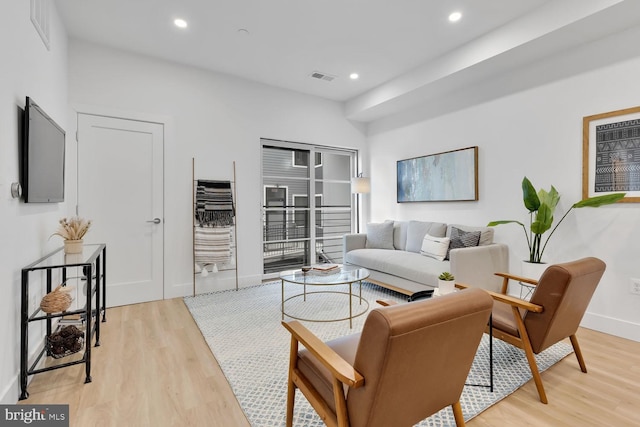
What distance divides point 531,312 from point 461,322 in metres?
1.06

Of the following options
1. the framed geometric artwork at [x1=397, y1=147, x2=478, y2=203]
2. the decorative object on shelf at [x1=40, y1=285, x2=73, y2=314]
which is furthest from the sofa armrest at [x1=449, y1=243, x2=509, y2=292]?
the decorative object on shelf at [x1=40, y1=285, x2=73, y2=314]

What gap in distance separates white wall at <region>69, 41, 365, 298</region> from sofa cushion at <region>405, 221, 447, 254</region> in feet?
6.95

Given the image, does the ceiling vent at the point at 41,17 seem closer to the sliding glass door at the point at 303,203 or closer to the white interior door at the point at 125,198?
the white interior door at the point at 125,198

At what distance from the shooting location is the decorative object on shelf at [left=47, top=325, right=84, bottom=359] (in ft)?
6.89

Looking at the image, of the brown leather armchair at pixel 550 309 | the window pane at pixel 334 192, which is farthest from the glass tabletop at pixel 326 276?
the window pane at pixel 334 192

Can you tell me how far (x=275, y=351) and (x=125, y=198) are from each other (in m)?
2.53

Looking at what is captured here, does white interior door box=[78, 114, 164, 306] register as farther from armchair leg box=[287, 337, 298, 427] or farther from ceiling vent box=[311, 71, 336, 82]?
armchair leg box=[287, 337, 298, 427]

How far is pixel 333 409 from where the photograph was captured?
1.20 meters

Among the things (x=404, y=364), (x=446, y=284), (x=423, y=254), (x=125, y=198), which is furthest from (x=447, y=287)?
(x=125, y=198)

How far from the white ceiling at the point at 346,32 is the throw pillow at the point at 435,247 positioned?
1937 mm

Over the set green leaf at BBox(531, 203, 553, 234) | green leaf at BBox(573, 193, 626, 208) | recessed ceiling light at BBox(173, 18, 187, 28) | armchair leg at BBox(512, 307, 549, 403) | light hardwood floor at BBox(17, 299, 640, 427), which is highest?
recessed ceiling light at BBox(173, 18, 187, 28)

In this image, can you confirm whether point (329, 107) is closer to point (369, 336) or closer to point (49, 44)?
point (49, 44)

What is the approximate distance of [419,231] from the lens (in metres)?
4.15

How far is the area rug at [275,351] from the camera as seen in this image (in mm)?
1688
